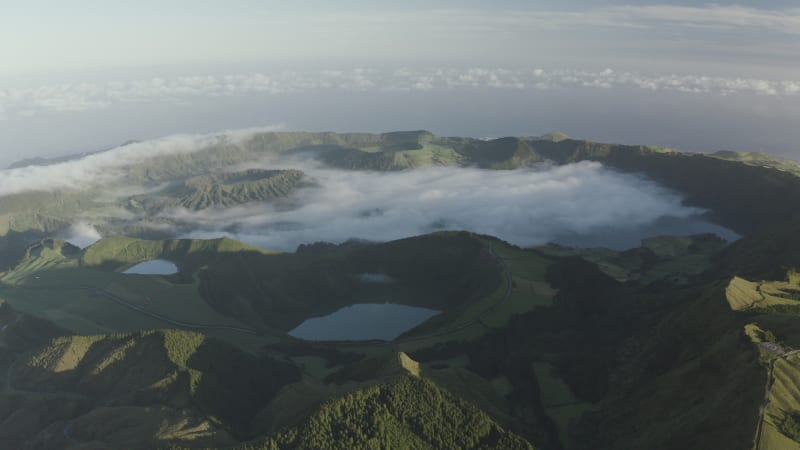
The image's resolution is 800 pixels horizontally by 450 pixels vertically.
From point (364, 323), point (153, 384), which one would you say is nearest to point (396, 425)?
point (153, 384)

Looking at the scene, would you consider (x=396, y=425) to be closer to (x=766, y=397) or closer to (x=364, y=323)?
(x=766, y=397)

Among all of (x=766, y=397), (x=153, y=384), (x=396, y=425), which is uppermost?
(x=766, y=397)

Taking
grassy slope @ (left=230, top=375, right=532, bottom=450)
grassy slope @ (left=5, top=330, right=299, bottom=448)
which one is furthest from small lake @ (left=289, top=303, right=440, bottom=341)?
grassy slope @ (left=230, top=375, right=532, bottom=450)

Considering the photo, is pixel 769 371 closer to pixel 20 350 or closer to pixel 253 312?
pixel 253 312

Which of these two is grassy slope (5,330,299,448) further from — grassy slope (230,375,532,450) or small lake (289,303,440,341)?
small lake (289,303,440,341)

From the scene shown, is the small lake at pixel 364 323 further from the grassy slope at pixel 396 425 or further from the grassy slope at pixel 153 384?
the grassy slope at pixel 396 425

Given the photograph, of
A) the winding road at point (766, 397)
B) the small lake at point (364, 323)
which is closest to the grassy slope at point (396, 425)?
the winding road at point (766, 397)

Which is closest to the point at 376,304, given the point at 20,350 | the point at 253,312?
the point at 253,312

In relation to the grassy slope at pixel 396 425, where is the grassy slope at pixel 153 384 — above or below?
below

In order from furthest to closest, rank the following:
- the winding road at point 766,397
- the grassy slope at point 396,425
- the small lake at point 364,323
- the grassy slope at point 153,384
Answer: the small lake at point 364,323, the grassy slope at point 153,384, the grassy slope at point 396,425, the winding road at point 766,397

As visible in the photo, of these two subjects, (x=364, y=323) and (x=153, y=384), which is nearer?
(x=153, y=384)
